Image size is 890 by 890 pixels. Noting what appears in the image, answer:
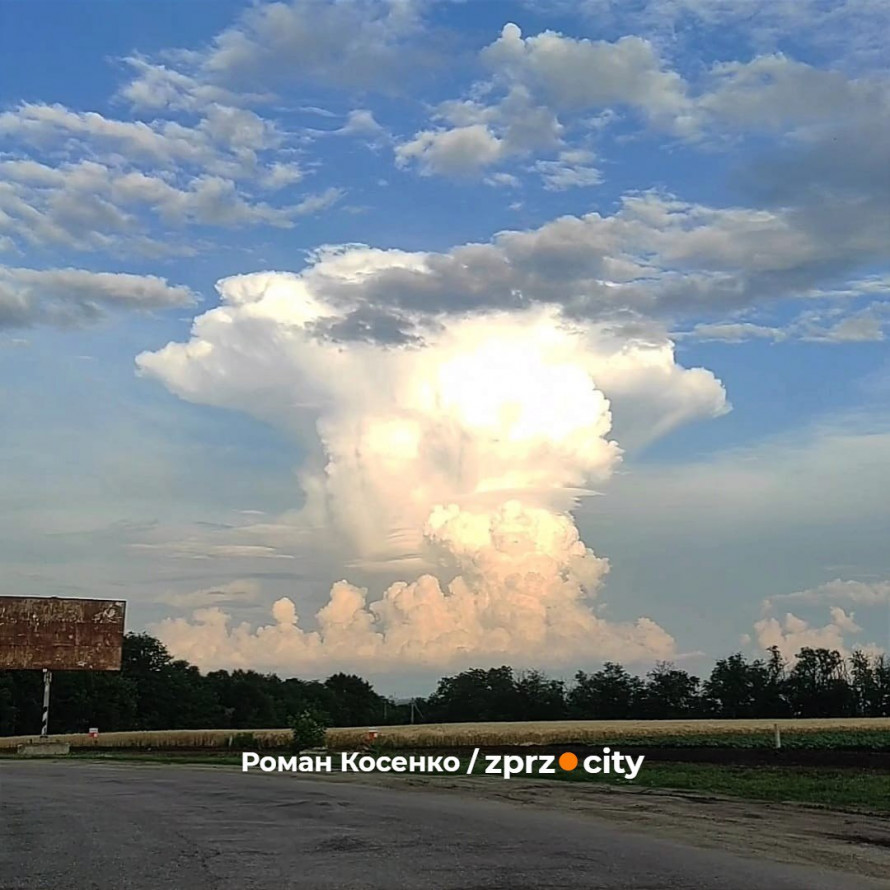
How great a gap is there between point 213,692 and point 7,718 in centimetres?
2437

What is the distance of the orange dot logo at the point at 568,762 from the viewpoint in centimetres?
3297

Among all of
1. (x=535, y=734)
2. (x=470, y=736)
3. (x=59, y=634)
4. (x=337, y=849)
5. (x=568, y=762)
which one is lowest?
(x=337, y=849)

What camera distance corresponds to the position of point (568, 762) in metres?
34.4

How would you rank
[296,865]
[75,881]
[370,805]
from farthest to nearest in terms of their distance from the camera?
1. [370,805]
2. [296,865]
3. [75,881]

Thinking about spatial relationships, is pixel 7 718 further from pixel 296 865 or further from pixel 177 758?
pixel 296 865

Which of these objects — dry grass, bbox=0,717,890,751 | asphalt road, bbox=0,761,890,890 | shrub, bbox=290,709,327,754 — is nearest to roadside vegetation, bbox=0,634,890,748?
dry grass, bbox=0,717,890,751

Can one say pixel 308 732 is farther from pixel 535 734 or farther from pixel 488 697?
pixel 488 697

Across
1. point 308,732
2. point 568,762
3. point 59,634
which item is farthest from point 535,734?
point 59,634

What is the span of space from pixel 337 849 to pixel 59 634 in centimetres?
4489

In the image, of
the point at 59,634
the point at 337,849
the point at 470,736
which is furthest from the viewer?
the point at 59,634

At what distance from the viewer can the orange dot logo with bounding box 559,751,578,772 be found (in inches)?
1298

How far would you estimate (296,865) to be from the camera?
12.2 m

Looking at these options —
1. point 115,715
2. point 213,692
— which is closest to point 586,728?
point 115,715

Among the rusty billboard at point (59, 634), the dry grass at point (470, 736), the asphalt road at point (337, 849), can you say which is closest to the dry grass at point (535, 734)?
the dry grass at point (470, 736)
